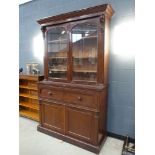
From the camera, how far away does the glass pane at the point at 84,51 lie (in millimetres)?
2494

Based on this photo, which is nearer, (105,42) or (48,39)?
(105,42)

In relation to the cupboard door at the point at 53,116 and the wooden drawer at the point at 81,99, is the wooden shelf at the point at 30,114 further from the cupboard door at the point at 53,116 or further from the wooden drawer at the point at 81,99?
the wooden drawer at the point at 81,99

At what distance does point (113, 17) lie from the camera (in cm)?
265

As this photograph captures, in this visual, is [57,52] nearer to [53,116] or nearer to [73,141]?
[53,116]

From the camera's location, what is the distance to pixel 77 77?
2.64m

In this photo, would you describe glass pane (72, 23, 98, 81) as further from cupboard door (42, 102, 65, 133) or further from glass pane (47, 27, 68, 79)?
cupboard door (42, 102, 65, 133)

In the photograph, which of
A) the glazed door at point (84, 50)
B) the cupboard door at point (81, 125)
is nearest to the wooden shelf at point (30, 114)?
the cupboard door at point (81, 125)

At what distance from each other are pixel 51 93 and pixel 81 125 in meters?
0.79

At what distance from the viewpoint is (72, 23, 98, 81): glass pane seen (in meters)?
2.49
